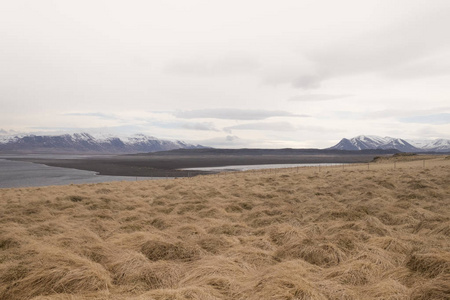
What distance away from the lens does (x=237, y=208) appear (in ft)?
41.5

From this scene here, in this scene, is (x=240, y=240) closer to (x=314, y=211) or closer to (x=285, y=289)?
(x=285, y=289)

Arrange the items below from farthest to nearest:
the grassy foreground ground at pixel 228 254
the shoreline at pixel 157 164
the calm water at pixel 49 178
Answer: the shoreline at pixel 157 164 < the calm water at pixel 49 178 < the grassy foreground ground at pixel 228 254

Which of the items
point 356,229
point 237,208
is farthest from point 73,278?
point 237,208

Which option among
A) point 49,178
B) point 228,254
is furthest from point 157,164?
point 228,254

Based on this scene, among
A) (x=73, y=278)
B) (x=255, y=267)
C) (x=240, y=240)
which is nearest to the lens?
(x=73, y=278)

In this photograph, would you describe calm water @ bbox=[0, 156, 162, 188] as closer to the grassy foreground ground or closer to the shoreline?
the shoreline

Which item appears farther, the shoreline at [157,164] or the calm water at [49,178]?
the shoreline at [157,164]

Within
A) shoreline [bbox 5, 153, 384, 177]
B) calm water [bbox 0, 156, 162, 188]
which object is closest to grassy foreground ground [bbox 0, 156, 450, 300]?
calm water [bbox 0, 156, 162, 188]

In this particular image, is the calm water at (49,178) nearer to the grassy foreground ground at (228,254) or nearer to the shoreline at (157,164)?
the shoreline at (157,164)

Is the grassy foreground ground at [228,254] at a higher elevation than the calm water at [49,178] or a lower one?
higher

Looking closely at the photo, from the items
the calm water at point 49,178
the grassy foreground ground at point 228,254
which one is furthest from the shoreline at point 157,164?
the grassy foreground ground at point 228,254

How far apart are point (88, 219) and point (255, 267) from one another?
23.0 feet

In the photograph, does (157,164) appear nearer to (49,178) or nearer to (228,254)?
(49,178)

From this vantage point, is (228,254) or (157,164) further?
(157,164)
